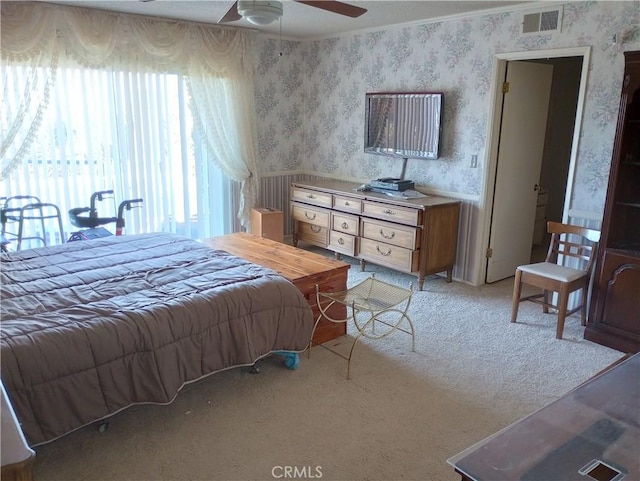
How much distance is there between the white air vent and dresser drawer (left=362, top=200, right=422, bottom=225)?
1.67 metres

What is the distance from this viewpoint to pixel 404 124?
4.95 metres

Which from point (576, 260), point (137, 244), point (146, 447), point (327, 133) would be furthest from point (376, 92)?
point (146, 447)

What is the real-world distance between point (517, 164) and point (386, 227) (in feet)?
4.46

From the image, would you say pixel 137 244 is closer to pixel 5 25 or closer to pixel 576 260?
pixel 5 25

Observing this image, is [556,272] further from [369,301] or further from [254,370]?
[254,370]

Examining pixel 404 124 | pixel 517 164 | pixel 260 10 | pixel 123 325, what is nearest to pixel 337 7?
pixel 260 10

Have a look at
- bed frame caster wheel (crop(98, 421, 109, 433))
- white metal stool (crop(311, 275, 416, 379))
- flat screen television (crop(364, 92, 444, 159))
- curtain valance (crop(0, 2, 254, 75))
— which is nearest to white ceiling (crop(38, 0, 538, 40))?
Answer: curtain valance (crop(0, 2, 254, 75))

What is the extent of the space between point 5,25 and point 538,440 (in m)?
4.55

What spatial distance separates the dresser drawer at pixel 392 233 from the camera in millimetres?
4453

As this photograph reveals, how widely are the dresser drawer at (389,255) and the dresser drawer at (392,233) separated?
0.05 metres

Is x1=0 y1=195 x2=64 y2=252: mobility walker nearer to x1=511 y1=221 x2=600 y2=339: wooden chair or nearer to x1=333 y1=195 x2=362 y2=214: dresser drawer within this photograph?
x1=333 y1=195 x2=362 y2=214: dresser drawer

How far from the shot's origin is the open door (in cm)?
449

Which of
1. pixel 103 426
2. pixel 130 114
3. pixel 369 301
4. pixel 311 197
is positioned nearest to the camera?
pixel 103 426

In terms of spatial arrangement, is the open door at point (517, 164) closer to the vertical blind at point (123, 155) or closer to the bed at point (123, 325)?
the bed at point (123, 325)
